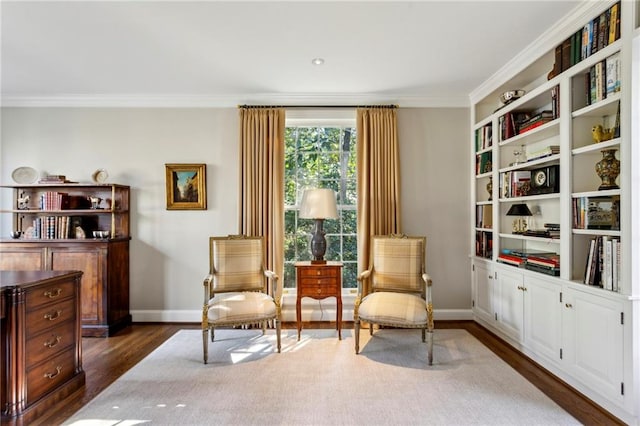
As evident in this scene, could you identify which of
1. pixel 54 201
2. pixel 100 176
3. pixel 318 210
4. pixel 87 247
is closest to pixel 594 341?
pixel 318 210

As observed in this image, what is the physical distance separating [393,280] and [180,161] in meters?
2.84

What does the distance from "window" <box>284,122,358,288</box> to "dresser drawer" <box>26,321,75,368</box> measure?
2291mm

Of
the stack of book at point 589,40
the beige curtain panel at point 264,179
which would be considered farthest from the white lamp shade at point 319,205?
the stack of book at point 589,40

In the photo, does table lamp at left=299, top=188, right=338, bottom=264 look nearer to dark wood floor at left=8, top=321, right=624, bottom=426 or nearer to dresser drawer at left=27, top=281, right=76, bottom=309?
dark wood floor at left=8, top=321, right=624, bottom=426

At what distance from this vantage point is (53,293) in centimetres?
237

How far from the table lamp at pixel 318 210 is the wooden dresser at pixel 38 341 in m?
2.07

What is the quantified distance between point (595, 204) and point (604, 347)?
0.94 metres

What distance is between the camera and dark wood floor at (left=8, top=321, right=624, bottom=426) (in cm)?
225

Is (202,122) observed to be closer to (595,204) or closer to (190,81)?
(190,81)

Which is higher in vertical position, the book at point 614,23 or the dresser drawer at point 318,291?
the book at point 614,23

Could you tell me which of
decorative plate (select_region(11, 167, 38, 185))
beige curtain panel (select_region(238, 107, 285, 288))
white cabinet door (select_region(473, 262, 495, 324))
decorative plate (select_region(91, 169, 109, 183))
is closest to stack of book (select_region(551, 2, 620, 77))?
white cabinet door (select_region(473, 262, 495, 324))

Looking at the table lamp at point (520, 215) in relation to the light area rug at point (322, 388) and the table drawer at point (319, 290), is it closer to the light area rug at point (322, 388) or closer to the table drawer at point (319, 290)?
the light area rug at point (322, 388)

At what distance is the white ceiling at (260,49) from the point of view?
2.44 metres

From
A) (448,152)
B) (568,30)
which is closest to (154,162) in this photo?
(448,152)
